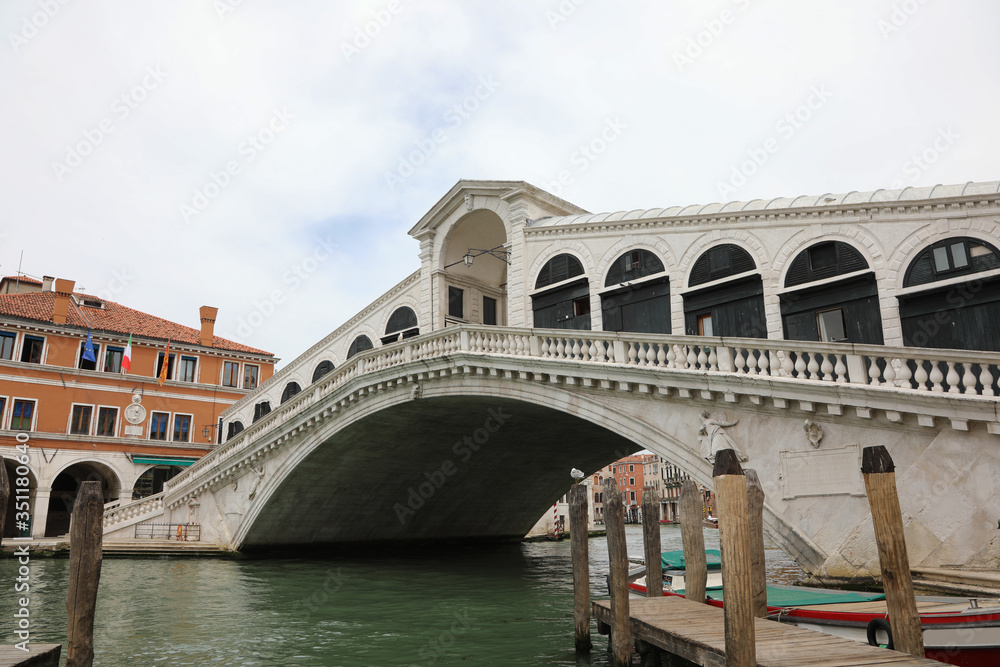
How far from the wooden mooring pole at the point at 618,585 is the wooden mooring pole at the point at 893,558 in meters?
2.41

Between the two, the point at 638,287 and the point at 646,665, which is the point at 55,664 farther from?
the point at 638,287

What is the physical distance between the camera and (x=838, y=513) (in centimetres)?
1009

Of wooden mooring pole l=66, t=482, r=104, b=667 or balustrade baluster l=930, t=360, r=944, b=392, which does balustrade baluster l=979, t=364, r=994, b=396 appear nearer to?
balustrade baluster l=930, t=360, r=944, b=392

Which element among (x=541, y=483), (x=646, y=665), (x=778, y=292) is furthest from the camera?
(x=541, y=483)

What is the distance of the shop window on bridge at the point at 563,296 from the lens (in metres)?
16.4

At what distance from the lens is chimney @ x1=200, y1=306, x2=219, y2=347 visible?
29.3 meters

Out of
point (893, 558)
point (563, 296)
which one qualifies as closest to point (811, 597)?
point (893, 558)

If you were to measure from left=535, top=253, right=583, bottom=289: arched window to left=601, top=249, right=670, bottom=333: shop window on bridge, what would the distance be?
93cm

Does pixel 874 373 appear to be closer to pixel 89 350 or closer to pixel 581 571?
pixel 581 571

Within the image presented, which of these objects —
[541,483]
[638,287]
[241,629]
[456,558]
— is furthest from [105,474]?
[638,287]

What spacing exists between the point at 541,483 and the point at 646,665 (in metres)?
19.1

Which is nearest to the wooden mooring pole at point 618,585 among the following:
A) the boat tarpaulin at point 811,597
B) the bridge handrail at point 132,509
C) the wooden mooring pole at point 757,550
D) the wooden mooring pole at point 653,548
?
the wooden mooring pole at point 653,548

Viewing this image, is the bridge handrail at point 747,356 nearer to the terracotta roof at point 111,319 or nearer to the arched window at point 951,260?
the arched window at point 951,260

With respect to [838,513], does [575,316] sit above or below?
above
